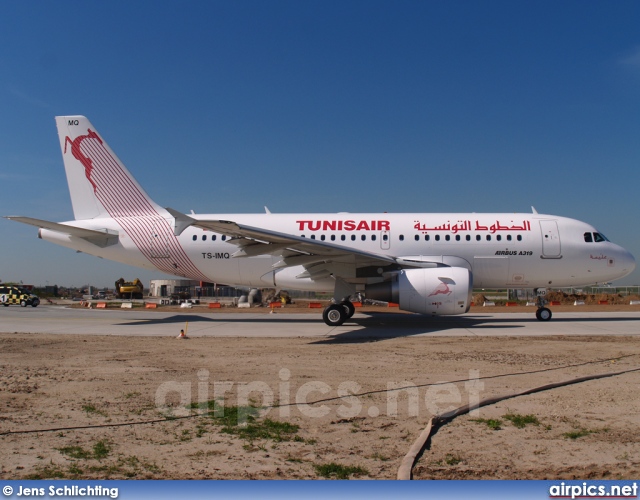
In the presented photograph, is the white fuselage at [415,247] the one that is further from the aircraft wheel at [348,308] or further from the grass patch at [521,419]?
the grass patch at [521,419]

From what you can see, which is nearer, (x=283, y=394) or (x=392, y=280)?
(x=283, y=394)

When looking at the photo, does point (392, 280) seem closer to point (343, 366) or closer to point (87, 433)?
point (343, 366)

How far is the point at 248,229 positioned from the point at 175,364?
4964mm

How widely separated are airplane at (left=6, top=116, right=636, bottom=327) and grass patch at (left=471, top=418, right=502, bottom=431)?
10.1 metres

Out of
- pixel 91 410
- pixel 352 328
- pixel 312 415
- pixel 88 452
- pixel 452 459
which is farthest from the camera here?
pixel 352 328

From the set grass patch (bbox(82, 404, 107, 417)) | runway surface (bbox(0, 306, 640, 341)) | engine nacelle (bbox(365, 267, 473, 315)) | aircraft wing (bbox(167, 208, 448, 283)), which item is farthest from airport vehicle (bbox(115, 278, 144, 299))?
grass patch (bbox(82, 404, 107, 417))

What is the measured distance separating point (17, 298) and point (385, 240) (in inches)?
1056

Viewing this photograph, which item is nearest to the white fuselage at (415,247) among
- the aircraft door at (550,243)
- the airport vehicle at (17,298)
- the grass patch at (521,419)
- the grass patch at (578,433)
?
the aircraft door at (550,243)

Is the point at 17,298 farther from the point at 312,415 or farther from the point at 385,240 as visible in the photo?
the point at 312,415

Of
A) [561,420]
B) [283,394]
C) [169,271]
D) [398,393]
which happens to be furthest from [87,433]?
[169,271]

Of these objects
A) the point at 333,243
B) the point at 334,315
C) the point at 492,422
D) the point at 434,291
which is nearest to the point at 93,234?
the point at 333,243

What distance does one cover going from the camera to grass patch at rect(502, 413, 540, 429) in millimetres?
5180

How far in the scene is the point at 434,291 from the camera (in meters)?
14.7

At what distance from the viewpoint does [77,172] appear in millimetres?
19156
